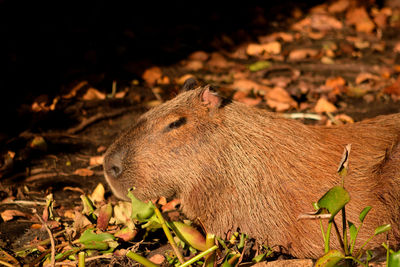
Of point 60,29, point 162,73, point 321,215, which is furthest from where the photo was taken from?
point 60,29

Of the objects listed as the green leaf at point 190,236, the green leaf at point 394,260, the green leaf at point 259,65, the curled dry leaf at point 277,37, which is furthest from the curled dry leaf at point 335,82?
the green leaf at point 394,260

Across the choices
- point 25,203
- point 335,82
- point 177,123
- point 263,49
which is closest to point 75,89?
point 25,203

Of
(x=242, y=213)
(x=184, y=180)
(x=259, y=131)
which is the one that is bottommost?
(x=242, y=213)

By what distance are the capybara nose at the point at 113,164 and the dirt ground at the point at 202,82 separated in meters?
0.42

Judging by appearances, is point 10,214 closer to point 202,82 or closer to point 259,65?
point 202,82

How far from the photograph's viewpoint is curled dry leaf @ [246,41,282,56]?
5.60 metres

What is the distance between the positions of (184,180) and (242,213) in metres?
0.39

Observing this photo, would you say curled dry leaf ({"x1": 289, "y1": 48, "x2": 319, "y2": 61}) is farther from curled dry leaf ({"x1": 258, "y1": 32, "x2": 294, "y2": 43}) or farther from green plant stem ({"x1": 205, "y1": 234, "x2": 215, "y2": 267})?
green plant stem ({"x1": 205, "y1": 234, "x2": 215, "y2": 267})

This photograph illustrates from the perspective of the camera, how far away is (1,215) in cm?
301

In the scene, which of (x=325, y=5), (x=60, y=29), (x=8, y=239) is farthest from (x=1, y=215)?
(x=325, y=5)

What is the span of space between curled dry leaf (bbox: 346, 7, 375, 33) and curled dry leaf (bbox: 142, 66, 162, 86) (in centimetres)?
304

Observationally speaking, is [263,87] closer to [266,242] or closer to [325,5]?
[266,242]

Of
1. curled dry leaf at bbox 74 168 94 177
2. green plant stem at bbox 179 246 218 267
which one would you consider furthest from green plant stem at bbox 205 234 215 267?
curled dry leaf at bbox 74 168 94 177

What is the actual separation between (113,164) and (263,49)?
134 inches
